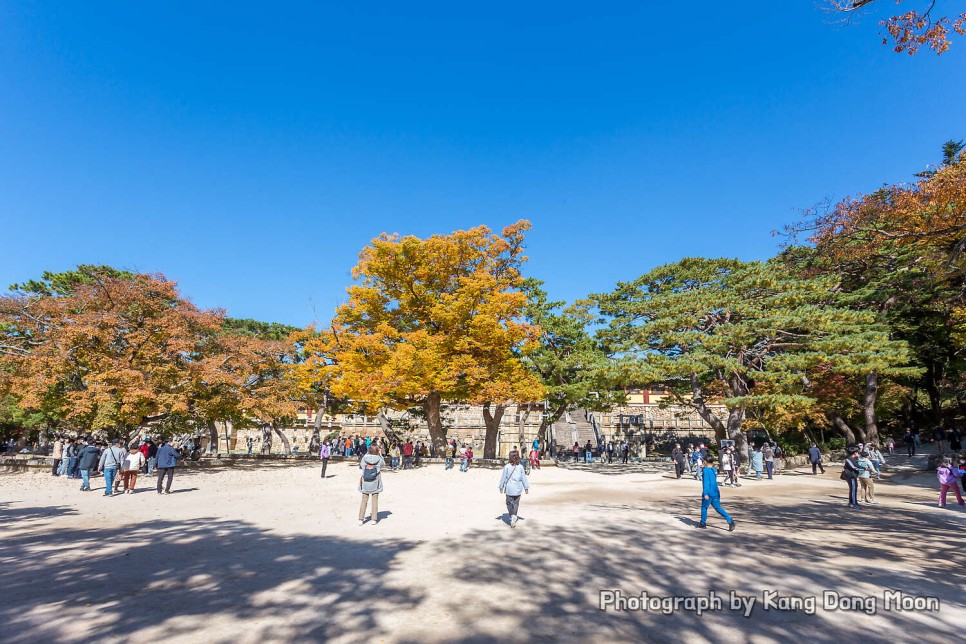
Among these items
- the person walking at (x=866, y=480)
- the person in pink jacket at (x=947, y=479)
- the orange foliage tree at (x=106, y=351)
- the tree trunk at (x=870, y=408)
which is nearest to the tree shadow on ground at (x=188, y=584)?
the orange foliage tree at (x=106, y=351)

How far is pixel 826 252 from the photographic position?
2180cm

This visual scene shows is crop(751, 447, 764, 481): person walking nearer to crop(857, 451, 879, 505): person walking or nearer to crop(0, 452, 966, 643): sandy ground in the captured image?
crop(857, 451, 879, 505): person walking

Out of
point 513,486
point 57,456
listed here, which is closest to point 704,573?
point 513,486

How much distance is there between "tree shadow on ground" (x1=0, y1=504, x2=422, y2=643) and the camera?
4.13 meters

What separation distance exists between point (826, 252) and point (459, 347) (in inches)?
700

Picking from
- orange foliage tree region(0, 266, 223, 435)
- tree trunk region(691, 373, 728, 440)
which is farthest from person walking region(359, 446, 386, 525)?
tree trunk region(691, 373, 728, 440)

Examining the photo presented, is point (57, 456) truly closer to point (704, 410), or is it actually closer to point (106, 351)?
point (106, 351)

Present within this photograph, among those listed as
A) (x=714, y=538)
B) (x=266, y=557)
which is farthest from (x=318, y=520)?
(x=714, y=538)

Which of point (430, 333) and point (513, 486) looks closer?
point (513, 486)

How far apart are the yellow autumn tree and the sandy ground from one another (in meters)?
8.44

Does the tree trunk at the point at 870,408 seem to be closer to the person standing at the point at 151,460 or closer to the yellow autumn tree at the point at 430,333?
the yellow autumn tree at the point at 430,333

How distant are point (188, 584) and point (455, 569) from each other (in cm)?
307

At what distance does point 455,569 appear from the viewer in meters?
5.96

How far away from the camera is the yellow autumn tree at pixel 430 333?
20.3m
